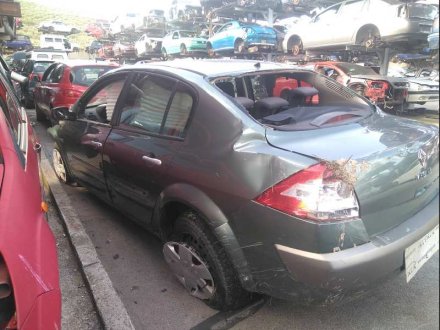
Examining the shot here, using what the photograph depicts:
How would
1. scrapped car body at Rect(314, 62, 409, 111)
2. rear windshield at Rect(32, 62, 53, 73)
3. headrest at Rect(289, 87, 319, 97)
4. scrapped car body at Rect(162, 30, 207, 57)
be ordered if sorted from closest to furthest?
1. headrest at Rect(289, 87, 319, 97)
2. scrapped car body at Rect(314, 62, 409, 111)
3. rear windshield at Rect(32, 62, 53, 73)
4. scrapped car body at Rect(162, 30, 207, 57)

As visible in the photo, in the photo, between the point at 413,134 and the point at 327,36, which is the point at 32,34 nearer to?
the point at 413,134

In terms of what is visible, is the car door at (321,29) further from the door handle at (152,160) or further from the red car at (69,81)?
the door handle at (152,160)

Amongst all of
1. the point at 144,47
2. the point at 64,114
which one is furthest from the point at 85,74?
the point at 64,114

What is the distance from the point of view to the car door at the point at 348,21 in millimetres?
9930

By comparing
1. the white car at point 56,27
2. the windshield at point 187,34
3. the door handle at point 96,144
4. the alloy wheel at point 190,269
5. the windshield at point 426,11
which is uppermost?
the windshield at point 187,34

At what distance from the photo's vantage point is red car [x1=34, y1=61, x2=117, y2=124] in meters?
7.25

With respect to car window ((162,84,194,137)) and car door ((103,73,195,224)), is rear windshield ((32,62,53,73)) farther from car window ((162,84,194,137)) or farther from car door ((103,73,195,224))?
car window ((162,84,194,137))

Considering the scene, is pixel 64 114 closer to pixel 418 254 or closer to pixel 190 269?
pixel 190 269

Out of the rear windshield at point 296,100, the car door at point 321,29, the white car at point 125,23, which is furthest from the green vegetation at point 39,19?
the car door at point 321,29

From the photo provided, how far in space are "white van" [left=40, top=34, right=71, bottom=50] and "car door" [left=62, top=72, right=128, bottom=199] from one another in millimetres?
2160

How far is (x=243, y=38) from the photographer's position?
13.4 m

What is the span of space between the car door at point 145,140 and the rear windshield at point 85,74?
4.48 m

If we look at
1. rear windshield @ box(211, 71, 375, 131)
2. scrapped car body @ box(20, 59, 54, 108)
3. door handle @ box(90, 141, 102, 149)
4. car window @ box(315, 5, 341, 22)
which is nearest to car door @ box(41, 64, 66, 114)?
scrapped car body @ box(20, 59, 54, 108)

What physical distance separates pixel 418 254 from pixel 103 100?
9.95 feet
